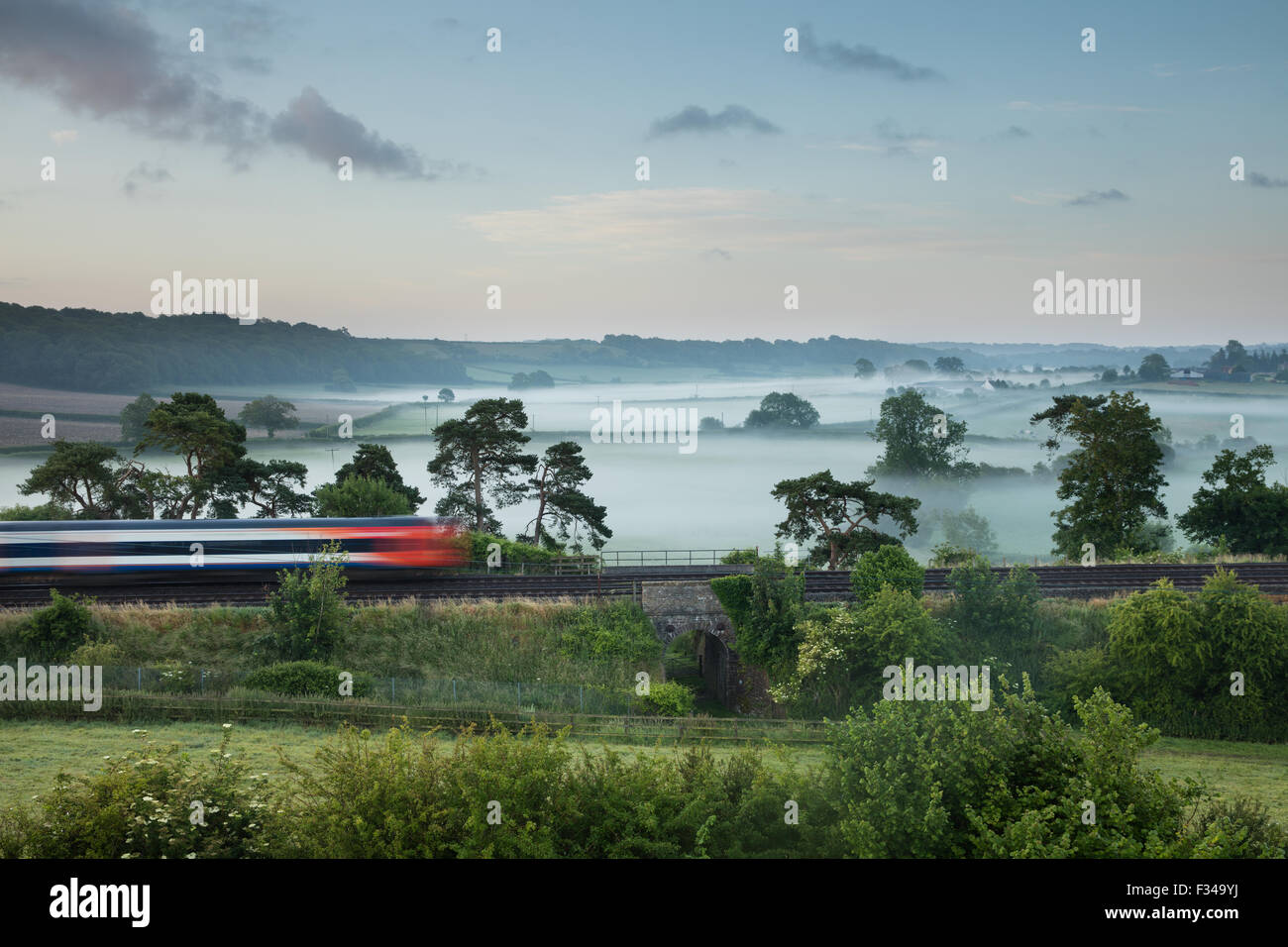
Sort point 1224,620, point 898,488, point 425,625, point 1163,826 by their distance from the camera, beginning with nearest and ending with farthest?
point 1163,826 < point 1224,620 < point 425,625 < point 898,488

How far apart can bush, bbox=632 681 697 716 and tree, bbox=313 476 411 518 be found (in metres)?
23.4

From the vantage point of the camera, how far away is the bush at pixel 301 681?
123 ft

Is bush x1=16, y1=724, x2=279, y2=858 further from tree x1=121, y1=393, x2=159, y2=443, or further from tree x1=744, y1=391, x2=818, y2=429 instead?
tree x1=744, y1=391, x2=818, y2=429

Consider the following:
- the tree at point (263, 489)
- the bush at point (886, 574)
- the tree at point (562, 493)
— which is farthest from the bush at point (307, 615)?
the tree at point (562, 493)

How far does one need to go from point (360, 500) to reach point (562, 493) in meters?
17.1

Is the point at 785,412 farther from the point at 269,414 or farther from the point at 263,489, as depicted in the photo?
the point at 263,489

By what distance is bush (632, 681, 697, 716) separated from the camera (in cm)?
3928

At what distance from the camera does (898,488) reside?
9881 centimetres

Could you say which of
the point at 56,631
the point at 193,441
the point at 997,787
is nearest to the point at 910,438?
the point at 193,441

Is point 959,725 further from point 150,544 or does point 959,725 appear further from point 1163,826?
point 150,544

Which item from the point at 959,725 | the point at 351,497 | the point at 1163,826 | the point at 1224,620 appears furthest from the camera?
the point at 351,497

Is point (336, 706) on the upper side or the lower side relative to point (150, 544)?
lower

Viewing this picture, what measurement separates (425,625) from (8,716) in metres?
15.6
